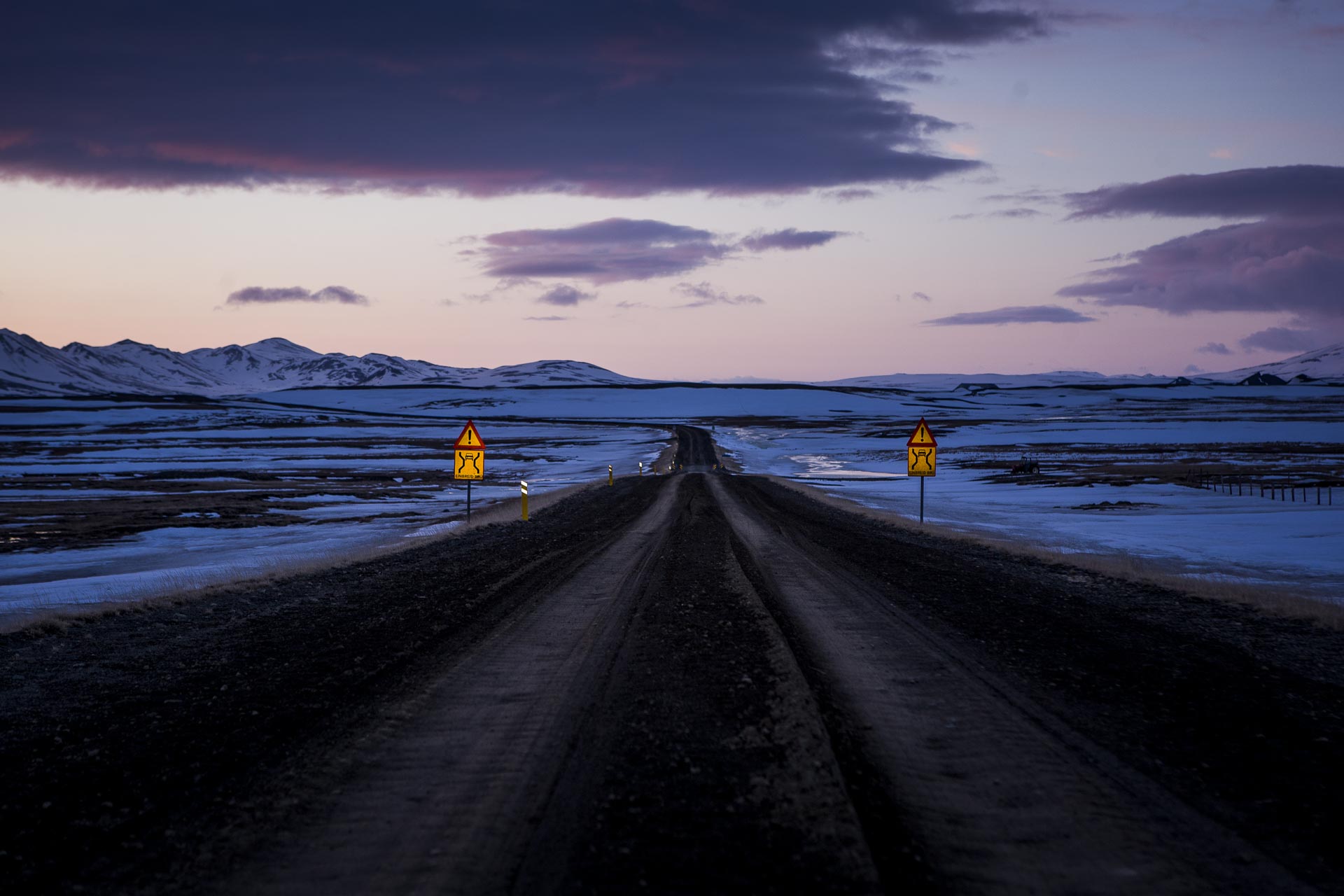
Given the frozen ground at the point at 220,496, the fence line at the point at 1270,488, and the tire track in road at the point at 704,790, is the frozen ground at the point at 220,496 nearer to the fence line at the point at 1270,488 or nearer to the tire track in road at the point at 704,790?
the tire track in road at the point at 704,790

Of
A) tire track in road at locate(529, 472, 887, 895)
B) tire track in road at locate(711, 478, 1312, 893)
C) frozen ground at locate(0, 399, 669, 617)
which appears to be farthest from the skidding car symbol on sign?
tire track in road at locate(711, 478, 1312, 893)

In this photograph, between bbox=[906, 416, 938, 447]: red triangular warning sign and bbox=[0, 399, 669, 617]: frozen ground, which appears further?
bbox=[906, 416, 938, 447]: red triangular warning sign

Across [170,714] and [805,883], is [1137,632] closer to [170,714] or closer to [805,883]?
[805,883]

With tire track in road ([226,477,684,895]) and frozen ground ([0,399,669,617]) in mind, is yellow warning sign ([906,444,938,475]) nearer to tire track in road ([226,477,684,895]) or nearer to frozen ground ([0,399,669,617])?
frozen ground ([0,399,669,617])

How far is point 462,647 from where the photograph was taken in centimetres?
922

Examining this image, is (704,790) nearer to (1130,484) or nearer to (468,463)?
(468,463)

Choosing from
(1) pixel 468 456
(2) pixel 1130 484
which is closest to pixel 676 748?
(1) pixel 468 456

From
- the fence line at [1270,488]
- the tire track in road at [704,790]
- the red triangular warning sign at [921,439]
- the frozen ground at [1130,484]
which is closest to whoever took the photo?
the tire track in road at [704,790]

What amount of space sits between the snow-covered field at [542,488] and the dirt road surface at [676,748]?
6.19 metres

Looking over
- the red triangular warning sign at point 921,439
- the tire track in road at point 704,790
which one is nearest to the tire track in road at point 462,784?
the tire track in road at point 704,790

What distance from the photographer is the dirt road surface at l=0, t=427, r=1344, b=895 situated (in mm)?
4441

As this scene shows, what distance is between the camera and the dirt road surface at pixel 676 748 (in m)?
4.44

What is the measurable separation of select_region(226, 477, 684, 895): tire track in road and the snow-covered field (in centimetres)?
873

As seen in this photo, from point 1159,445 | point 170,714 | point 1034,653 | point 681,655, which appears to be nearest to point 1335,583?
point 1034,653
